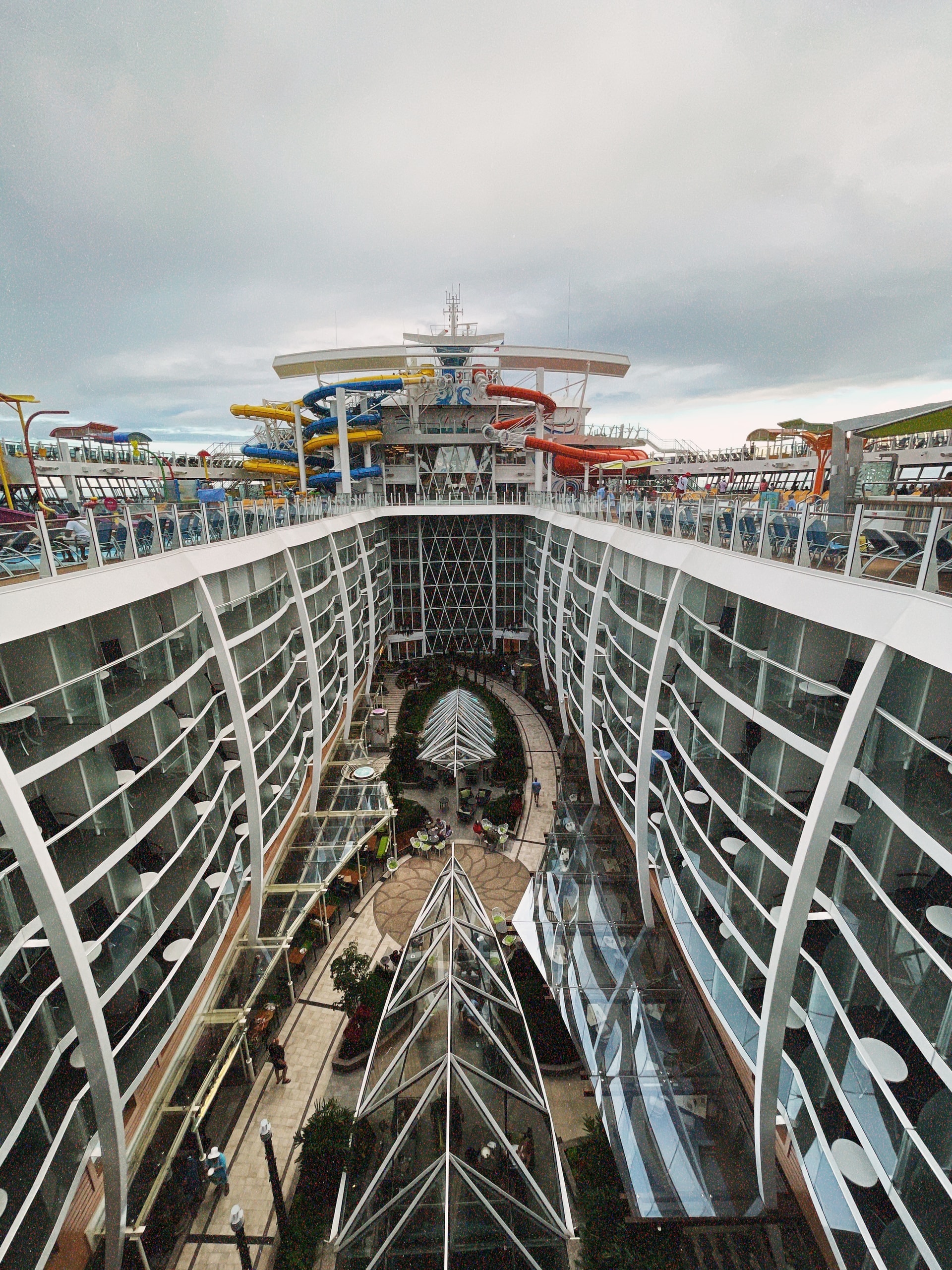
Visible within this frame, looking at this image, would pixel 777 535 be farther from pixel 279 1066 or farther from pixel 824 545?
pixel 279 1066

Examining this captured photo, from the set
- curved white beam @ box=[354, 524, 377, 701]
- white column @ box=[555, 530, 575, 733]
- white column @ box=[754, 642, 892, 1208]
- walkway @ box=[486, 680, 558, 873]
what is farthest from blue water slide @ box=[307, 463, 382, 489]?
white column @ box=[754, 642, 892, 1208]

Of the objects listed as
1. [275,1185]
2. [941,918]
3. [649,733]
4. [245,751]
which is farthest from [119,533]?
[941,918]

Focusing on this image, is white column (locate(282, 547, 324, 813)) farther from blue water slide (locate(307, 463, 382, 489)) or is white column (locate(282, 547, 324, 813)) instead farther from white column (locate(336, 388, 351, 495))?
blue water slide (locate(307, 463, 382, 489))

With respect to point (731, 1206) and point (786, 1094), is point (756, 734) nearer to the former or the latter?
point (786, 1094)

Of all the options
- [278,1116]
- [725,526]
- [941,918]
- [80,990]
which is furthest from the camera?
[278,1116]

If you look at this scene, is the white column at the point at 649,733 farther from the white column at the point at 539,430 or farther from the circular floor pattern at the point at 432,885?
the white column at the point at 539,430

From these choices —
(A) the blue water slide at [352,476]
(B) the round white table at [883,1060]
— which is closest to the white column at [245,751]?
(B) the round white table at [883,1060]

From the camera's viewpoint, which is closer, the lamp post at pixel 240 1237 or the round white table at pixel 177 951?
the lamp post at pixel 240 1237
